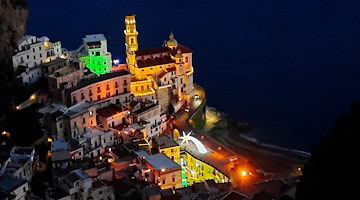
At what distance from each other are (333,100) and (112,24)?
25.2 m

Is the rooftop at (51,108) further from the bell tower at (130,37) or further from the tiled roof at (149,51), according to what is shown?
the tiled roof at (149,51)

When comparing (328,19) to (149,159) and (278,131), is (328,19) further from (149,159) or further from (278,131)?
(149,159)

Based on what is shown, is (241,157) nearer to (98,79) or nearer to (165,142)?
(165,142)

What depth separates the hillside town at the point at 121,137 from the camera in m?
22.8

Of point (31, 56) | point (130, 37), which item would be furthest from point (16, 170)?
point (130, 37)

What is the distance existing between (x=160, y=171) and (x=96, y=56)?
33.9ft

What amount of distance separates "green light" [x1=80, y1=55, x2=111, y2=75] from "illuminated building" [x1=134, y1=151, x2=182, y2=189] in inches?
352

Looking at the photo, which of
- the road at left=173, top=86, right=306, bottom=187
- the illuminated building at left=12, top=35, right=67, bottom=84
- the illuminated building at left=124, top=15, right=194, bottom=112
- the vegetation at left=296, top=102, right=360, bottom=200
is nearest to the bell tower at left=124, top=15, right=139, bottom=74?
the illuminated building at left=124, top=15, right=194, bottom=112

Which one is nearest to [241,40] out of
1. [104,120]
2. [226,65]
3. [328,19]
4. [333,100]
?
[226,65]

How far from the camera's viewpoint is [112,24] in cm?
5797

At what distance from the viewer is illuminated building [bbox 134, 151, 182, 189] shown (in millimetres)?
24703

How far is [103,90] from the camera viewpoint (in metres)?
29.8

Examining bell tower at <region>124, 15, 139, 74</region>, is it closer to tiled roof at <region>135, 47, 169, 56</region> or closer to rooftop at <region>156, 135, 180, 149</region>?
tiled roof at <region>135, 47, 169, 56</region>

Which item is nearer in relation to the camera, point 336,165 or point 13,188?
point 336,165
